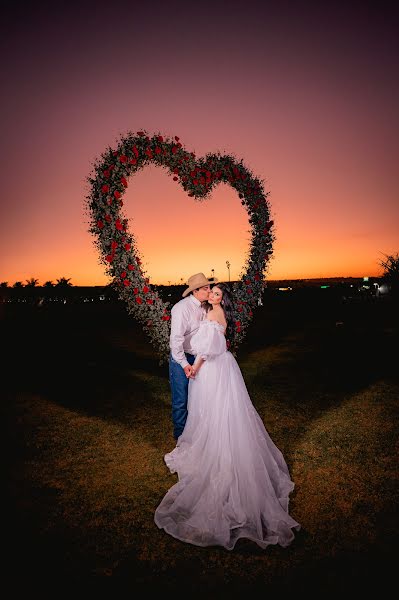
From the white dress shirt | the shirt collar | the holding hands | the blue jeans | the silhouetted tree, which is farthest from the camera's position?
the silhouetted tree

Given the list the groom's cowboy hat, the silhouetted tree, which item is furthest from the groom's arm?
the silhouetted tree

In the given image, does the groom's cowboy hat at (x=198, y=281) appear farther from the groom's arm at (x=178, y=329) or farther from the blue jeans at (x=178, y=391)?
the blue jeans at (x=178, y=391)

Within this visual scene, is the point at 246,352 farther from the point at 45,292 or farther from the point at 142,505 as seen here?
the point at 45,292

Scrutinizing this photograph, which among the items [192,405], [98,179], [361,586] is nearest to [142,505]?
[192,405]

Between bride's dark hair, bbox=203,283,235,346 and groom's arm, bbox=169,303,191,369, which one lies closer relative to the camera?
bride's dark hair, bbox=203,283,235,346

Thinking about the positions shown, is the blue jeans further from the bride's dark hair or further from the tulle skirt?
the bride's dark hair

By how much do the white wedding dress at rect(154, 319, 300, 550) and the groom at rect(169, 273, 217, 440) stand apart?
55 centimetres

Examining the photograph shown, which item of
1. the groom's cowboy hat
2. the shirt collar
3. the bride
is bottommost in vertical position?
the bride

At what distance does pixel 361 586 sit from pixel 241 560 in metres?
1.00

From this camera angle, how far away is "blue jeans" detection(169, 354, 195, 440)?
5.38m

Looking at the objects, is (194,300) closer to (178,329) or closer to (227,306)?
(178,329)

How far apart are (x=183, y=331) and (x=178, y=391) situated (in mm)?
1043

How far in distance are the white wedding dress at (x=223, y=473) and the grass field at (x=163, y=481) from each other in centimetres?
14

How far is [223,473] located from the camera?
385cm
